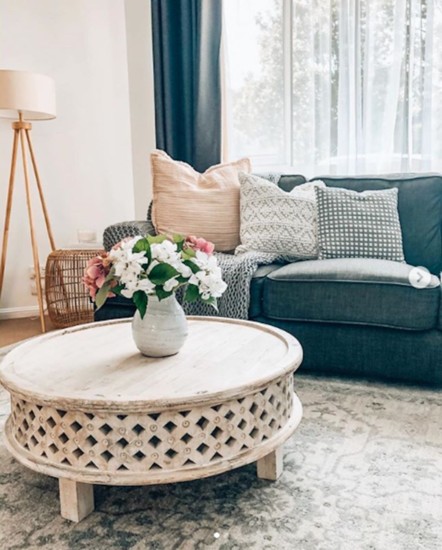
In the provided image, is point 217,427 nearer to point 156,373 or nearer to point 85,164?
point 156,373

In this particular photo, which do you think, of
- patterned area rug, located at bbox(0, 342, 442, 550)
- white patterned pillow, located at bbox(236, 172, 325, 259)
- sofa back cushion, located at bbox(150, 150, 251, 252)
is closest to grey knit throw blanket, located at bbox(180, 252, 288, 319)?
white patterned pillow, located at bbox(236, 172, 325, 259)

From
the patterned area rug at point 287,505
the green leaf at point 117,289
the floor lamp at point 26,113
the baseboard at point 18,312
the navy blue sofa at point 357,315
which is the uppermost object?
the floor lamp at point 26,113

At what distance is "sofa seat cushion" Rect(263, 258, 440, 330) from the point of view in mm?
2047

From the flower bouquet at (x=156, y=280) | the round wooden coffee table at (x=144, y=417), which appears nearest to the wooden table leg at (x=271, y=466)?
the round wooden coffee table at (x=144, y=417)

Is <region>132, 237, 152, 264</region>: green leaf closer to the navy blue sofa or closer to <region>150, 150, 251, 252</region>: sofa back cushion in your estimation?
the navy blue sofa

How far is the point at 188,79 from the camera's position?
3699 millimetres

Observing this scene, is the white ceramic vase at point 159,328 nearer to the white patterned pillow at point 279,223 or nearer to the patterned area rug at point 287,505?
the patterned area rug at point 287,505

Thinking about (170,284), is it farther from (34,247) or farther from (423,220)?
(34,247)

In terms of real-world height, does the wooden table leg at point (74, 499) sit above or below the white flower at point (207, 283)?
below

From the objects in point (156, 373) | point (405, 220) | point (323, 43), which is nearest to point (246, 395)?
point (156, 373)

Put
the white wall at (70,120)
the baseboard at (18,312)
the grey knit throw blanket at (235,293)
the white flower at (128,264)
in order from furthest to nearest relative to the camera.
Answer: the baseboard at (18,312) < the white wall at (70,120) < the grey knit throw blanket at (235,293) < the white flower at (128,264)

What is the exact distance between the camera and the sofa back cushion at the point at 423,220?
2.55 meters

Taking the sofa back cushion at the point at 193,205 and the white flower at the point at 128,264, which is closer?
the white flower at the point at 128,264

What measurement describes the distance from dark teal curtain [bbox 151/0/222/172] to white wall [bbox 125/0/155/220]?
0.47ft
